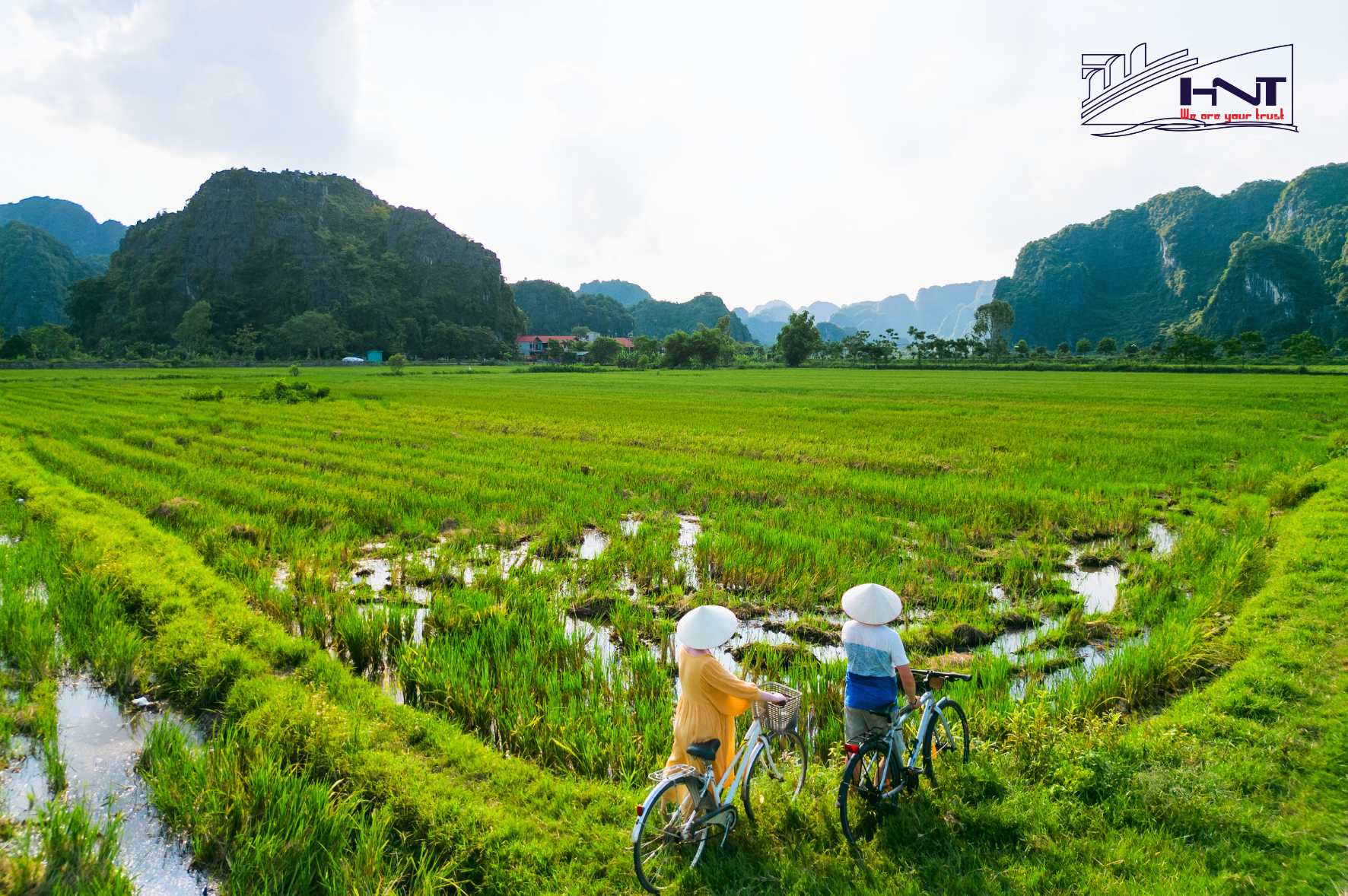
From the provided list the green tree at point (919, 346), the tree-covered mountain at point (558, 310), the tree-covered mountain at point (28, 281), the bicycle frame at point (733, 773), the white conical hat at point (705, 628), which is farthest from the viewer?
the tree-covered mountain at point (558, 310)

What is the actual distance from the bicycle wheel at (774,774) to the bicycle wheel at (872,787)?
0.27m

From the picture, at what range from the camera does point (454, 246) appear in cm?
Result: 13512

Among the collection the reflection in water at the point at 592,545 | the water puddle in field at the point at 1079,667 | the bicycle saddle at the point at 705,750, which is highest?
the bicycle saddle at the point at 705,750

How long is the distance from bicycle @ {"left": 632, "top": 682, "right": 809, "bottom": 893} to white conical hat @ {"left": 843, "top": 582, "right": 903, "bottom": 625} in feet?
1.65

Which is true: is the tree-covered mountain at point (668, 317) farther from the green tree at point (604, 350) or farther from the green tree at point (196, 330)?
the green tree at point (196, 330)

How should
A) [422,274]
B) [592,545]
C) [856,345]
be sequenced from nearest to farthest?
[592,545], [856,345], [422,274]

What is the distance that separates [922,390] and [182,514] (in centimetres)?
3584

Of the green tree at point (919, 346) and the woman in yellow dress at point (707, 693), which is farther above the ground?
the green tree at point (919, 346)

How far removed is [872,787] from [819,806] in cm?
Result: 29

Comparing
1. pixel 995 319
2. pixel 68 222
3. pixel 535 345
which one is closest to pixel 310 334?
pixel 535 345

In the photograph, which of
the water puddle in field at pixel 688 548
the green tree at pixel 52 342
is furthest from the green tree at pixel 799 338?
the green tree at pixel 52 342

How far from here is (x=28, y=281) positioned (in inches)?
4798

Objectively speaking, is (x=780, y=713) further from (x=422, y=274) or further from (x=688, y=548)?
(x=422, y=274)

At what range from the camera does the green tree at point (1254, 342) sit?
75250mm
